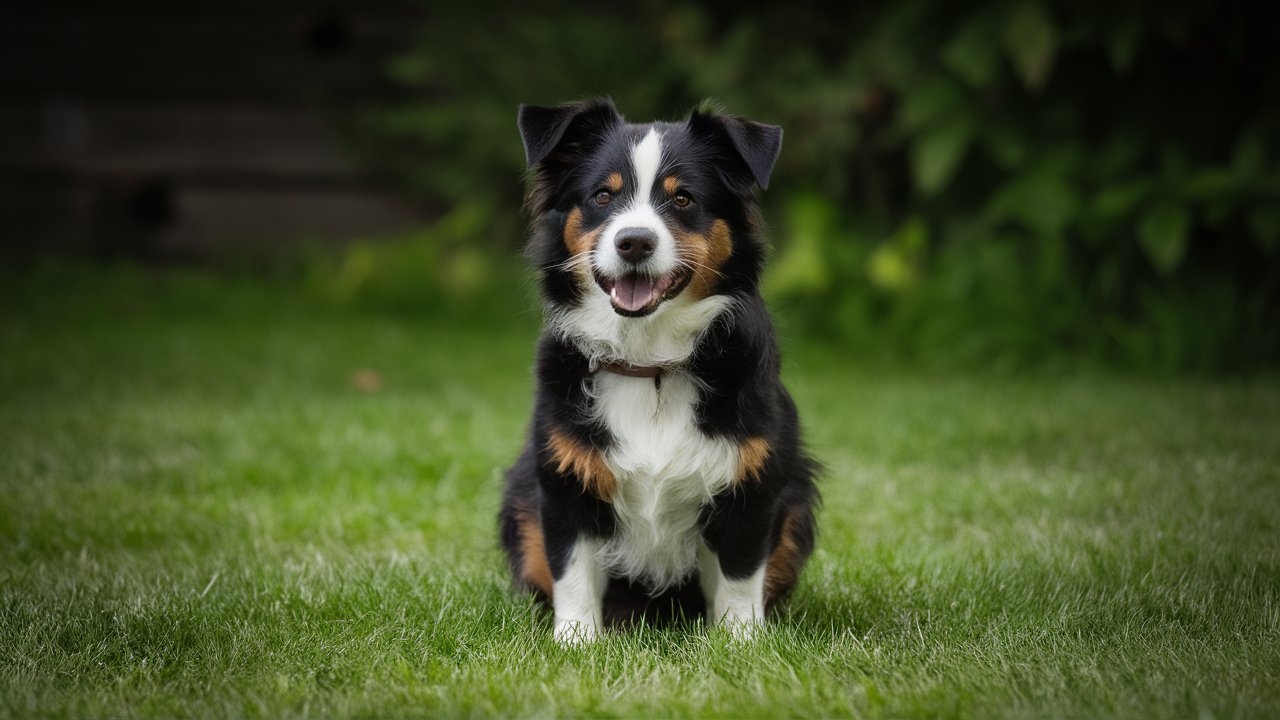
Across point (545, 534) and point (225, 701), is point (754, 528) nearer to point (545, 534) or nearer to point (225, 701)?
point (545, 534)

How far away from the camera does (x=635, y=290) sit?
9.95 ft

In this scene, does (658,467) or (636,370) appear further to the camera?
(636,370)

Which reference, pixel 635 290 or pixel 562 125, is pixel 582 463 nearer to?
pixel 635 290

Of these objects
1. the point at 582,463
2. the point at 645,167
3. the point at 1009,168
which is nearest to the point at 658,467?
the point at 582,463

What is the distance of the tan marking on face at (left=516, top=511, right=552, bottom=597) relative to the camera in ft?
Answer: 10.6

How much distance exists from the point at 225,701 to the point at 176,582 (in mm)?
1082

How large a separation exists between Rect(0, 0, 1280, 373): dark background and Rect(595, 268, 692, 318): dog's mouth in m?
4.59

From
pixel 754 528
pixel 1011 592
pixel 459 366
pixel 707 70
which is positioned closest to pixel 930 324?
pixel 707 70

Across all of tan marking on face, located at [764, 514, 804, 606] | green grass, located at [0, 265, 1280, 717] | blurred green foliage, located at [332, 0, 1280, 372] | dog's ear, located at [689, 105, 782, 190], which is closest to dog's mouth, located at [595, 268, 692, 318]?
dog's ear, located at [689, 105, 782, 190]

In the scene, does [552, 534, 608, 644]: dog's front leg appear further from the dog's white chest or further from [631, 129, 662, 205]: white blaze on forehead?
[631, 129, 662, 205]: white blaze on forehead

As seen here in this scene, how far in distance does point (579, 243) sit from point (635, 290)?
0.24m

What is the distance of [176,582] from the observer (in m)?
3.51

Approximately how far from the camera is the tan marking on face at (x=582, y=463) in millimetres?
2961

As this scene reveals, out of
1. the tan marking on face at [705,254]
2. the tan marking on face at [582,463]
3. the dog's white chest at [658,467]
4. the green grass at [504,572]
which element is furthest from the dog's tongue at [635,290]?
the green grass at [504,572]
